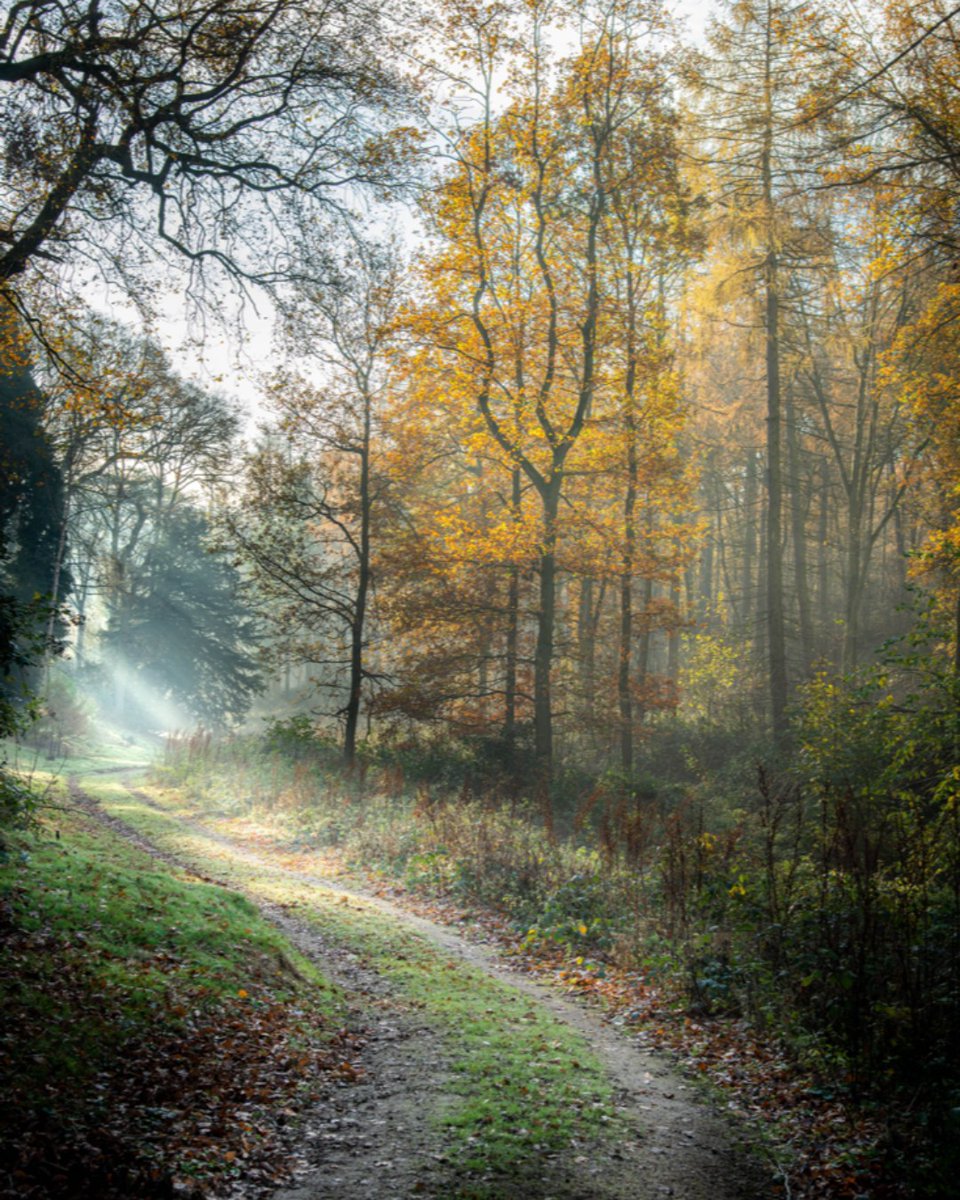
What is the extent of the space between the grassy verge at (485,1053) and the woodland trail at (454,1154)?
0.09 m

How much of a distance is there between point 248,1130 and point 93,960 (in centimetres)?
184

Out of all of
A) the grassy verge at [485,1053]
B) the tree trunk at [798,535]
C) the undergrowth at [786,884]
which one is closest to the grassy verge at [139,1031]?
the grassy verge at [485,1053]

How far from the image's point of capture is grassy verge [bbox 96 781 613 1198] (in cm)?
490

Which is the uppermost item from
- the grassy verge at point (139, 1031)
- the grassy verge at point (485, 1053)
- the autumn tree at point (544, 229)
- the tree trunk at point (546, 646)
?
the autumn tree at point (544, 229)

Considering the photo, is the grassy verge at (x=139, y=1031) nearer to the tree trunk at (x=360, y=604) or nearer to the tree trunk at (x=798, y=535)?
the tree trunk at (x=360, y=604)

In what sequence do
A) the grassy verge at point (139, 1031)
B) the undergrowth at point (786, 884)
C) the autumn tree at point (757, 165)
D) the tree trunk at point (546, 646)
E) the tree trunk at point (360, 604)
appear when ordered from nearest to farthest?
the grassy verge at point (139, 1031) < the undergrowth at point (786, 884) < the autumn tree at point (757, 165) < the tree trunk at point (546, 646) < the tree trunk at point (360, 604)

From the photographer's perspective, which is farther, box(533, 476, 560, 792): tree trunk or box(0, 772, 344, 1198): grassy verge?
box(533, 476, 560, 792): tree trunk

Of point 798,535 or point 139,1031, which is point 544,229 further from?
point 139,1031

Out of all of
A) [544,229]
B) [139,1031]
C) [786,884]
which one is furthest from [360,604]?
[139,1031]

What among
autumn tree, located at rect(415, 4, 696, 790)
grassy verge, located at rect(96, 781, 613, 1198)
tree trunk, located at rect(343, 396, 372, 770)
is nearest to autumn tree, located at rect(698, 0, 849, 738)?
autumn tree, located at rect(415, 4, 696, 790)

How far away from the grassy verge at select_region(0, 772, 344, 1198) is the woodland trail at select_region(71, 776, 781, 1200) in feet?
1.05

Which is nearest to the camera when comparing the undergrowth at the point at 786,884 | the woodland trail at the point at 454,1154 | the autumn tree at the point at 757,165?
the woodland trail at the point at 454,1154

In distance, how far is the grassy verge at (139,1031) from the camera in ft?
13.3

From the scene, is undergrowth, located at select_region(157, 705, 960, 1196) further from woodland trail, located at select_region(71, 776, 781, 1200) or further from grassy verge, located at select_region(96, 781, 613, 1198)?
grassy verge, located at select_region(96, 781, 613, 1198)
